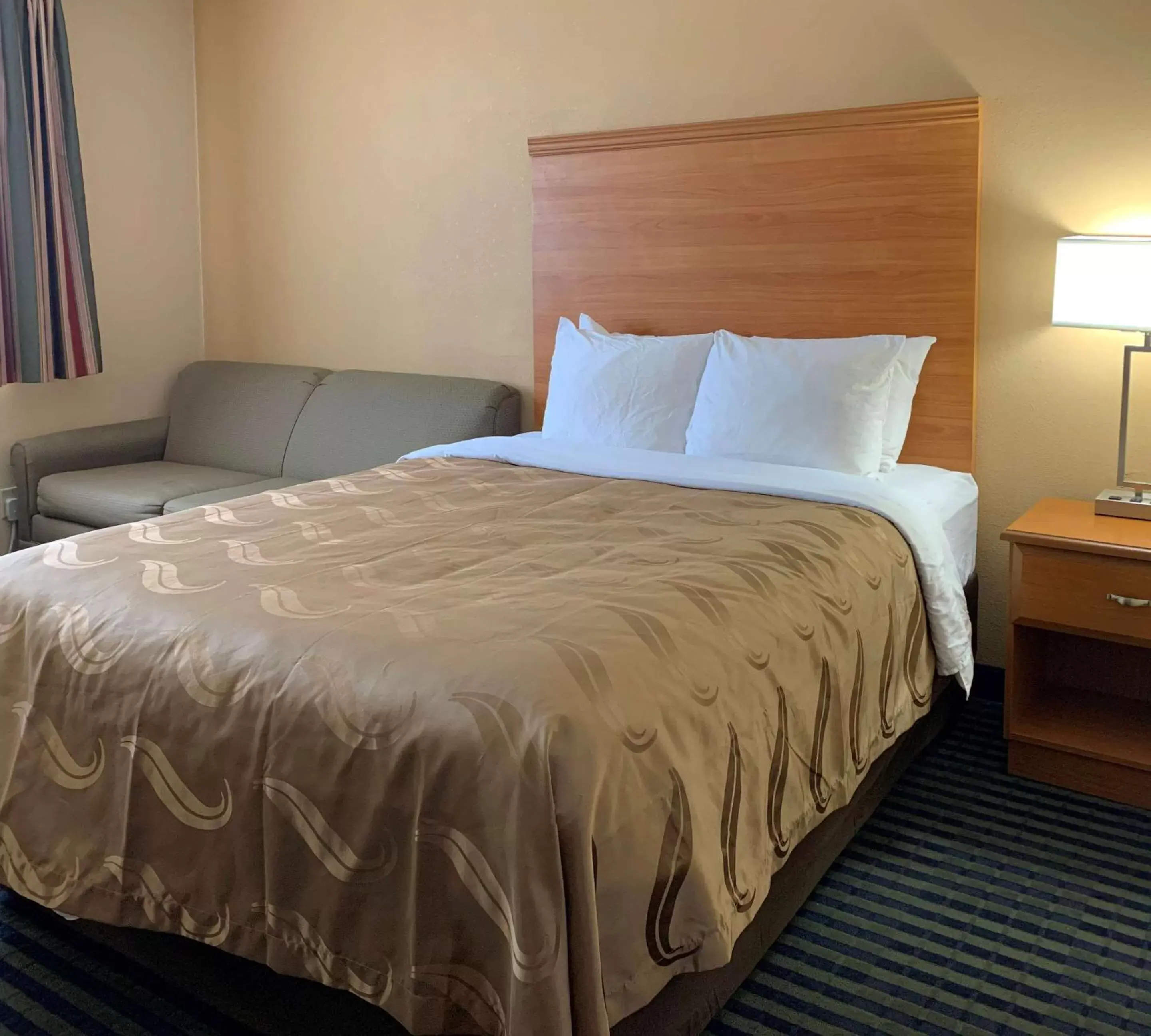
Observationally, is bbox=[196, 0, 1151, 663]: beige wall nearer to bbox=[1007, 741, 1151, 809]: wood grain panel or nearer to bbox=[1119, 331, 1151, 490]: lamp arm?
bbox=[1119, 331, 1151, 490]: lamp arm

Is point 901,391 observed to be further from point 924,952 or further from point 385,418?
point 385,418

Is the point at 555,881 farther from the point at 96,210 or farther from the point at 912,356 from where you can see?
the point at 96,210

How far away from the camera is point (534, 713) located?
1365 mm

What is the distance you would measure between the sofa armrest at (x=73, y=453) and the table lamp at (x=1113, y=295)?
3197 mm

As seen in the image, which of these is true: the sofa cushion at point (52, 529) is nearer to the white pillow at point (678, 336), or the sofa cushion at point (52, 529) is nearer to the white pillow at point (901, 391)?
the white pillow at point (678, 336)

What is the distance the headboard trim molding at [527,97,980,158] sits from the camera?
280cm

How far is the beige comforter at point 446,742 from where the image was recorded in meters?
1.33

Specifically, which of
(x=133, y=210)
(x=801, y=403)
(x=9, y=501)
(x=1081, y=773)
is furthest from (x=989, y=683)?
(x=133, y=210)

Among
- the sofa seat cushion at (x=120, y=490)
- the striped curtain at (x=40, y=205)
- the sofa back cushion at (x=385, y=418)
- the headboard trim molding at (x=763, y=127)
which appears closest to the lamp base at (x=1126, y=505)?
the headboard trim molding at (x=763, y=127)

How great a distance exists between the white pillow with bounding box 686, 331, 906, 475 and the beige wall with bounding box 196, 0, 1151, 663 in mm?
393

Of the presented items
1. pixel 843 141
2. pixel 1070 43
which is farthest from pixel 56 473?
pixel 1070 43

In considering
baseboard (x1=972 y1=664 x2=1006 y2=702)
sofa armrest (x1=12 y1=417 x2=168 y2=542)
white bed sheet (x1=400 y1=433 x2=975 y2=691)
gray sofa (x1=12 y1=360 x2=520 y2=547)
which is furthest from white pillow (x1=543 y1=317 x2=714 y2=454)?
sofa armrest (x1=12 y1=417 x2=168 y2=542)

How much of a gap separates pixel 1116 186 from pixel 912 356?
613 millimetres

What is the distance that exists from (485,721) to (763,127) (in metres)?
2.25
